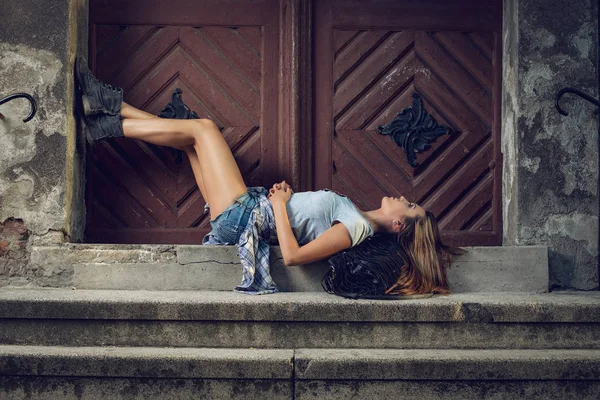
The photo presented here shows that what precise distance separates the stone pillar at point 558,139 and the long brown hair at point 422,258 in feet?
2.39

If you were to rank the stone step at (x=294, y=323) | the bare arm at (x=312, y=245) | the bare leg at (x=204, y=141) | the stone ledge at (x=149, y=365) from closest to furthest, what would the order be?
the stone ledge at (x=149, y=365), the stone step at (x=294, y=323), the bare arm at (x=312, y=245), the bare leg at (x=204, y=141)

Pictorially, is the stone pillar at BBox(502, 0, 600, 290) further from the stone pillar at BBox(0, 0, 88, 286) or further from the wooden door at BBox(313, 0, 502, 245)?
the stone pillar at BBox(0, 0, 88, 286)

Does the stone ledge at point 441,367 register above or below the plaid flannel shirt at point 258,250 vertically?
below

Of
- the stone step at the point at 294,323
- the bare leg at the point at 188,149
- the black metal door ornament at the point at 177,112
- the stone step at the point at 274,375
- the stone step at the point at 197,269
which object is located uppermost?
the black metal door ornament at the point at 177,112

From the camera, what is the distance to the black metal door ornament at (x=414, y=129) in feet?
18.6

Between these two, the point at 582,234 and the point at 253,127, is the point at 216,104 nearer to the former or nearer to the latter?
the point at 253,127

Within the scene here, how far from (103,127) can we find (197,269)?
46.3 inches

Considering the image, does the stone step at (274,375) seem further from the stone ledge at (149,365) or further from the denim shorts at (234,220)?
the denim shorts at (234,220)

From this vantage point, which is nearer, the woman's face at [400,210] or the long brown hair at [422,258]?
the long brown hair at [422,258]

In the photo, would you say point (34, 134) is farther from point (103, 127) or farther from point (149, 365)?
point (149, 365)

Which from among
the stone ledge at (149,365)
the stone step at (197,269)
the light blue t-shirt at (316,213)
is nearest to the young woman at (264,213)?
the light blue t-shirt at (316,213)

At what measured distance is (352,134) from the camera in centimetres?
570

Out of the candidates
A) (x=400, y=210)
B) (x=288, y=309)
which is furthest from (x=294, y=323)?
(x=400, y=210)

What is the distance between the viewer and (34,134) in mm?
5109
